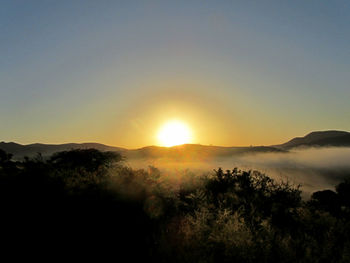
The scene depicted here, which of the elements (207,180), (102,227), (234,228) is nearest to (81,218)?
(102,227)

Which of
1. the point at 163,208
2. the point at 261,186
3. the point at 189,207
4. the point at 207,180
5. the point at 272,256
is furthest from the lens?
the point at 261,186

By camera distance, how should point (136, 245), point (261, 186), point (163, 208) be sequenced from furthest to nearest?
point (261, 186) → point (163, 208) → point (136, 245)

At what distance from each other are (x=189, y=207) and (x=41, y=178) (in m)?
6.85

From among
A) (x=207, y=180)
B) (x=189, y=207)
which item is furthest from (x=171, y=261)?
(x=207, y=180)

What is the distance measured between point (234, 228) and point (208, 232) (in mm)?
905

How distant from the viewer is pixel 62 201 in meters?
11.7

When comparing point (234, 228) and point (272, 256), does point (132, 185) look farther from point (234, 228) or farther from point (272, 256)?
point (272, 256)

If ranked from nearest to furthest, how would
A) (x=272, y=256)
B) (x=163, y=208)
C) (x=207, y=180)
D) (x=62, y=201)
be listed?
(x=272, y=256), (x=62, y=201), (x=163, y=208), (x=207, y=180)

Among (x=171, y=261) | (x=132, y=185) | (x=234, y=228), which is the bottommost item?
(x=171, y=261)

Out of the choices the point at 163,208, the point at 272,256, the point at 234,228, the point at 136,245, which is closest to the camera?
the point at 272,256

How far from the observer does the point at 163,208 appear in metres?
13.1

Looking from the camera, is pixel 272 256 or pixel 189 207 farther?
pixel 189 207

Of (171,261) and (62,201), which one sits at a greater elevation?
(62,201)

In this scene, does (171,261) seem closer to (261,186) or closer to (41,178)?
(41,178)
